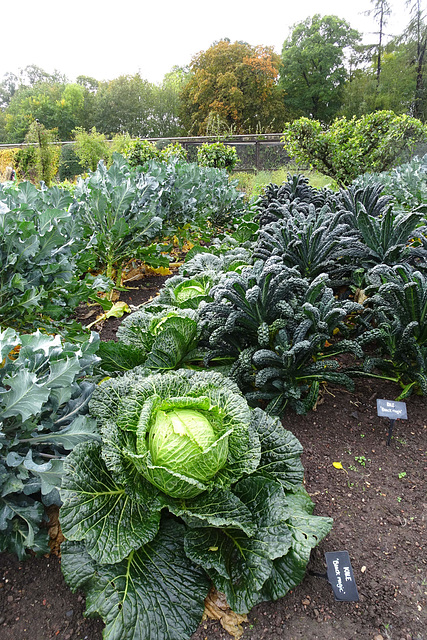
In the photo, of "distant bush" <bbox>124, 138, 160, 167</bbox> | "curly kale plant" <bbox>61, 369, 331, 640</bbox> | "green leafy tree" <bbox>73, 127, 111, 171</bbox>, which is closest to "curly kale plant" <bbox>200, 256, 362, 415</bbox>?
"curly kale plant" <bbox>61, 369, 331, 640</bbox>

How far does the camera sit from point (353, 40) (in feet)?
123

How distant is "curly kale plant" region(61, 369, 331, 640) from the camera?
131 centimetres

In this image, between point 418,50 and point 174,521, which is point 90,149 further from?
point 418,50

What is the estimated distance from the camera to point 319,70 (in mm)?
36344

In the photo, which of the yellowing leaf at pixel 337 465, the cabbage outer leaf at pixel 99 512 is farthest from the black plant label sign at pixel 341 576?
the cabbage outer leaf at pixel 99 512

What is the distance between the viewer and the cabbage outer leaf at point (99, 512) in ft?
4.29

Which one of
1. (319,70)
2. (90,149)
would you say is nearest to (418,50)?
(319,70)

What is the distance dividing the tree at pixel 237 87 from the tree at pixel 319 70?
2.82 meters

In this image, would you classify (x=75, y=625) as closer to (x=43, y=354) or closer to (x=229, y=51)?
(x=43, y=354)

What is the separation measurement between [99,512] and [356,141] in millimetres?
9311

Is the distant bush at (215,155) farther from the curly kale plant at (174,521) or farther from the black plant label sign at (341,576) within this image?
the black plant label sign at (341,576)

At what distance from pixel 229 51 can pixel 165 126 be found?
11.3 metres

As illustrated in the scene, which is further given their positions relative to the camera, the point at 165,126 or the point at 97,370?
the point at 165,126

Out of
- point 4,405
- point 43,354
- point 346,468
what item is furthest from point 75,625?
point 346,468
